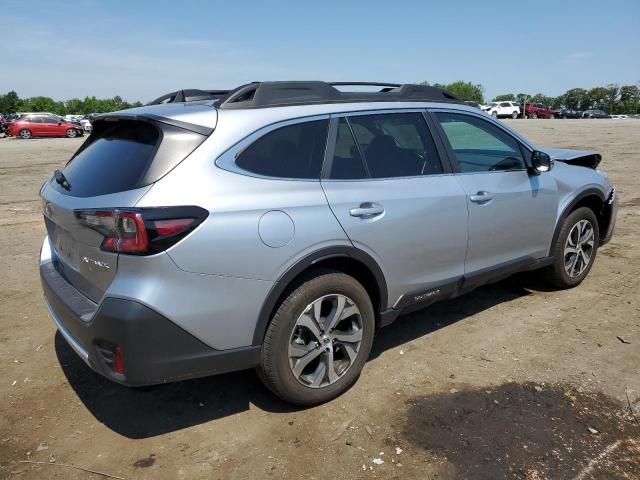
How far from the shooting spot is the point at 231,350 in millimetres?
2811

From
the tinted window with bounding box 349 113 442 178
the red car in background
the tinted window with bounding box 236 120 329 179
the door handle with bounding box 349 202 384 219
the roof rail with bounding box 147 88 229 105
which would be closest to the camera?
the tinted window with bounding box 236 120 329 179

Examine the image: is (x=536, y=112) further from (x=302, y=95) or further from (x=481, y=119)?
(x=302, y=95)

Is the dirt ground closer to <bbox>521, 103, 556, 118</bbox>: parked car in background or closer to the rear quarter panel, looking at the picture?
the rear quarter panel

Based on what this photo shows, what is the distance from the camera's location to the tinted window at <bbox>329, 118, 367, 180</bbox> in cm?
323

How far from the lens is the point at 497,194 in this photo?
4.03 metres

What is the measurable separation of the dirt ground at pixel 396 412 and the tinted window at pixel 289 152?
1397 millimetres

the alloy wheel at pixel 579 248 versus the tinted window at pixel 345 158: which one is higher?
the tinted window at pixel 345 158

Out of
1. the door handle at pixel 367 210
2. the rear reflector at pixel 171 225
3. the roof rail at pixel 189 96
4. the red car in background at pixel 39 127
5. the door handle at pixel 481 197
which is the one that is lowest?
the red car in background at pixel 39 127

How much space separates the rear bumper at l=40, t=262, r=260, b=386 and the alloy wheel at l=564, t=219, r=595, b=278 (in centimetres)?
323

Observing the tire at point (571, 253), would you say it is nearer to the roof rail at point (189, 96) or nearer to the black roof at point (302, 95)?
the black roof at point (302, 95)

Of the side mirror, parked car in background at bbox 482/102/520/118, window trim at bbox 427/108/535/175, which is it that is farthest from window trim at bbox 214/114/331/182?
parked car in background at bbox 482/102/520/118

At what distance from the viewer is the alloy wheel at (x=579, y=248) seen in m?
4.86

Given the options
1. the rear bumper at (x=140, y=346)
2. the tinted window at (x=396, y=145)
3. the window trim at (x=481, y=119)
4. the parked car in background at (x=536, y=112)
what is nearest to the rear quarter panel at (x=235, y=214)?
the rear bumper at (x=140, y=346)

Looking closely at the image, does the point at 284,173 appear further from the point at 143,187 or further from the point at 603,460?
the point at 603,460
